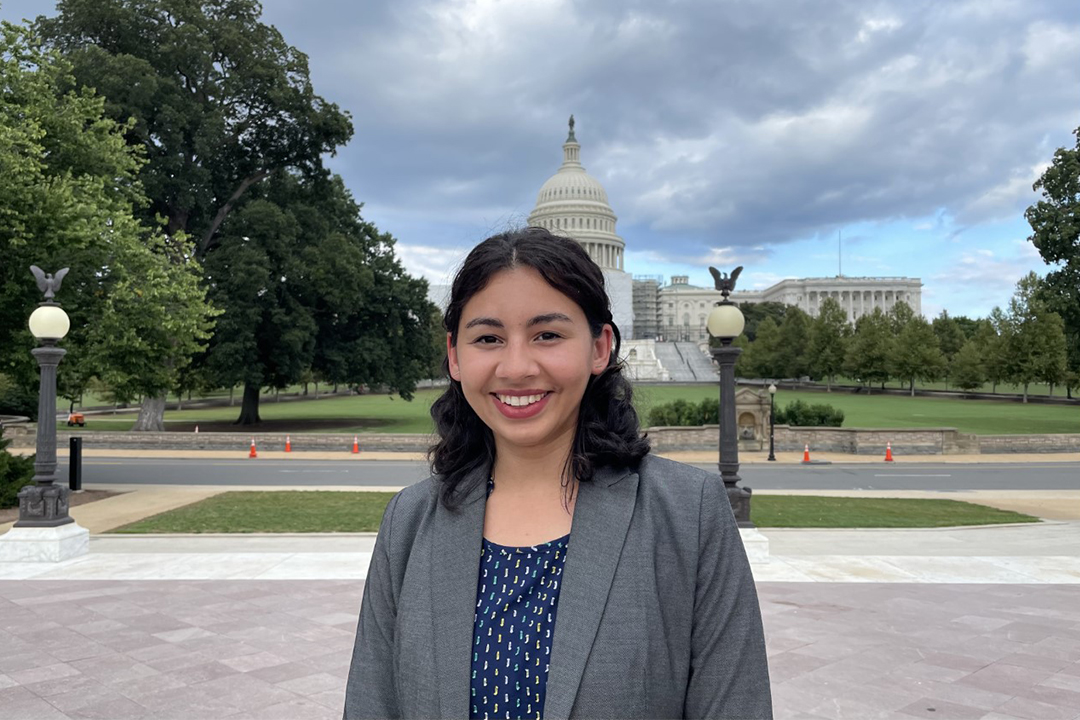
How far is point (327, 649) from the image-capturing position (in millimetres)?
6512

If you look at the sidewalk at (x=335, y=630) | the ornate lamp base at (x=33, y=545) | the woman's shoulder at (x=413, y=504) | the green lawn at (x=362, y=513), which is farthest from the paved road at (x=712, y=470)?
→ the woman's shoulder at (x=413, y=504)

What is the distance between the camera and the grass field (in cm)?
3634

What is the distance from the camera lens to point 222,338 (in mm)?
31500

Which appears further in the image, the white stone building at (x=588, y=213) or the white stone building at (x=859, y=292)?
the white stone building at (x=859, y=292)

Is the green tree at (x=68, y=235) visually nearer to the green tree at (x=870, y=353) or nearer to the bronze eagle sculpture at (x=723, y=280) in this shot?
the bronze eagle sculpture at (x=723, y=280)

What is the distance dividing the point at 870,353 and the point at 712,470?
4695 cm

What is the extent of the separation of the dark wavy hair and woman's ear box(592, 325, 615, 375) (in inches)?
0.7

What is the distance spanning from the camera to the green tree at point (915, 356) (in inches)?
2349

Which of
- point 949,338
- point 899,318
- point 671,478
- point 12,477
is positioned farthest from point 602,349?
point 949,338

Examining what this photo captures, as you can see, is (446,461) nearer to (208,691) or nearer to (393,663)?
(393,663)

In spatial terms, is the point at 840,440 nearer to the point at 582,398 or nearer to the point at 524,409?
the point at 582,398

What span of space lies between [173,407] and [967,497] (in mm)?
50544

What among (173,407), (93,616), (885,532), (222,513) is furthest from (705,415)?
(173,407)

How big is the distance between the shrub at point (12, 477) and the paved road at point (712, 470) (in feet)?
10.1
